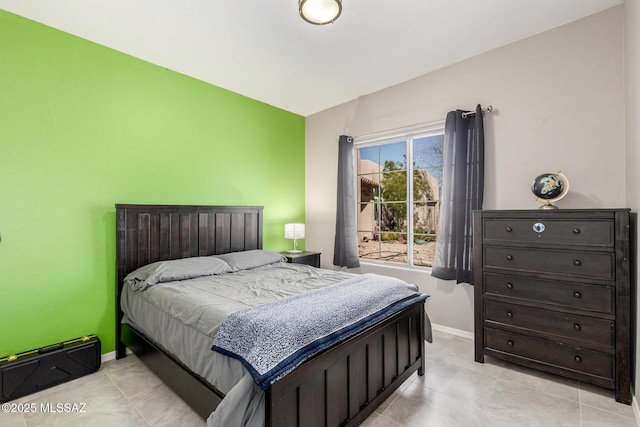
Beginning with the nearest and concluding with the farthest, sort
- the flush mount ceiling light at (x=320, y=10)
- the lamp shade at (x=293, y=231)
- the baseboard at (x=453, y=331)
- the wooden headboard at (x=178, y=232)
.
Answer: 1. the flush mount ceiling light at (x=320, y=10)
2. the wooden headboard at (x=178, y=232)
3. the baseboard at (x=453, y=331)
4. the lamp shade at (x=293, y=231)

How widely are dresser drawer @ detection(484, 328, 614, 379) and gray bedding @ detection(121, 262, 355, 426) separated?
1.31 metres

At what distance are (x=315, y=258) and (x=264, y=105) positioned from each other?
2157mm

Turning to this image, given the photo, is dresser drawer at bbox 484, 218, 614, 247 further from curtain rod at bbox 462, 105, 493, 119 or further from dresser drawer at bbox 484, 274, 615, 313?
curtain rod at bbox 462, 105, 493, 119

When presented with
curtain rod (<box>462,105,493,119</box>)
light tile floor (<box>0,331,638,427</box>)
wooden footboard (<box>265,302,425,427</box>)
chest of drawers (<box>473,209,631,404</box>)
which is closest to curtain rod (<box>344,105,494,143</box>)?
curtain rod (<box>462,105,493,119</box>)

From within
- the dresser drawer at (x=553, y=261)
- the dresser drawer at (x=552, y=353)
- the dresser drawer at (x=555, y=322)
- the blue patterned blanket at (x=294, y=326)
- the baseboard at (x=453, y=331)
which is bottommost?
the baseboard at (x=453, y=331)

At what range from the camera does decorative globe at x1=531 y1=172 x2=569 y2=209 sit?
230 cm

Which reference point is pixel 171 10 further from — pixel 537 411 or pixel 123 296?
pixel 537 411

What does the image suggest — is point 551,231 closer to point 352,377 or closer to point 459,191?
point 459,191

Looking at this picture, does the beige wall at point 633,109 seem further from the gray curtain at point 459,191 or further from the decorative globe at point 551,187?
the gray curtain at point 459,191

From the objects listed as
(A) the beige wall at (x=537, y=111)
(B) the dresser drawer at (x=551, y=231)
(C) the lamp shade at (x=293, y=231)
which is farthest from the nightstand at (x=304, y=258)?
(B) the dresser drawer at (x=551, y=231)

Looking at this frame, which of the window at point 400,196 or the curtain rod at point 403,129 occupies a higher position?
the curtain rod at point 403,129

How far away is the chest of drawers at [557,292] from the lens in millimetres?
1986

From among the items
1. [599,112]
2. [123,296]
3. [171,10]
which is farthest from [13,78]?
[599,112]

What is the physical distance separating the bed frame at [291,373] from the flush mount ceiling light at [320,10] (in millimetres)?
2082
